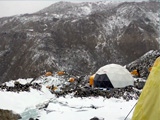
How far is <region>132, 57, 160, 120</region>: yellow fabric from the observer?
3672 millimetres

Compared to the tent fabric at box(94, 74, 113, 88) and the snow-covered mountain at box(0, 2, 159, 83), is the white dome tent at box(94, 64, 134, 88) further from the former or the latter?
the snow-covered mountain at box(0, 2, 159, 83)

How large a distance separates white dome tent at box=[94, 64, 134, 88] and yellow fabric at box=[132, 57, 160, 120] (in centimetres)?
2067

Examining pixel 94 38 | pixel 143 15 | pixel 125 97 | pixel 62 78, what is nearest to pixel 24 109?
pixel 125 97

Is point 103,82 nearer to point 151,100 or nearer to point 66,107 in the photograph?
point 66,107

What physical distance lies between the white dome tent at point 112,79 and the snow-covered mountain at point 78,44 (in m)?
40.7

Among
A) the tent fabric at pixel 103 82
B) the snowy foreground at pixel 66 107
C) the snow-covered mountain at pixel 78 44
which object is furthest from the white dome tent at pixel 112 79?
the snow-covered mountain at pixel 78 44

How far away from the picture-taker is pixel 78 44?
7794 cm

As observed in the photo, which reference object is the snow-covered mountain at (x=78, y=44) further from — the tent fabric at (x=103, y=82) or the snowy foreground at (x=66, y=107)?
the snowy foreground at (x=66, y=107)

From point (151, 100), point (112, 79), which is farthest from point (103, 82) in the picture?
point (151, 100)

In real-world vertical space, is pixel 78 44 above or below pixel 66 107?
below

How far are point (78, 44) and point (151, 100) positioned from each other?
74342 millimetres

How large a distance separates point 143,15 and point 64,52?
31.9 m

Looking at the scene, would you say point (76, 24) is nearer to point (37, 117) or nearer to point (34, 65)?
point (34, 65)

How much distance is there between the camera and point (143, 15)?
9319 centimetres
